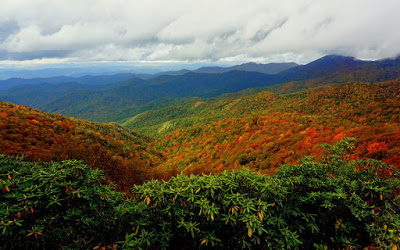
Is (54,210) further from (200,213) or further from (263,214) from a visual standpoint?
(263,214)

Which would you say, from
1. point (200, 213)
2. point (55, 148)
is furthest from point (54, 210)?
point (55, 148)

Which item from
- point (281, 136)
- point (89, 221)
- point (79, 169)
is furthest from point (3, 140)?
point (281, 136)

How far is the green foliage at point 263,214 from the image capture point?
336 cm

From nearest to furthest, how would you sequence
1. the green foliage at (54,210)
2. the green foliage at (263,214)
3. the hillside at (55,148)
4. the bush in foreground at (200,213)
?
the green foliage at (54,210) → the bush in foreground at (200,213) → the green foliage at (263,214) → the hillside at (55,148)

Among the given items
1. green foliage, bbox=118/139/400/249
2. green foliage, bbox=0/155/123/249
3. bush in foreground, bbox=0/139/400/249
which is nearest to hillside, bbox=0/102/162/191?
green foliage, bbox=0/155/123/249

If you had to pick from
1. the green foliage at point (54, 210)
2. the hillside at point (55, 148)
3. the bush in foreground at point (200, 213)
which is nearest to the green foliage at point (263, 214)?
the bush in foreground at point (200, 213)

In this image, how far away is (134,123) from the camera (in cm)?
18038

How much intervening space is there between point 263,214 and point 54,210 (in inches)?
158

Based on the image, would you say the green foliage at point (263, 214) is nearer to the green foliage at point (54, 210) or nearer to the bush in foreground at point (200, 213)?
the bush in foreground at point (200, 213)

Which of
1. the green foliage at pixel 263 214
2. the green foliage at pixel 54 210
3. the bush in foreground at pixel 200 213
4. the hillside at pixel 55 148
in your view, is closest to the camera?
the green foliage at pixel 54 210

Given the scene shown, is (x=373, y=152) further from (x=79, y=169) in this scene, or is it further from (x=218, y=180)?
(x=79, y=169)

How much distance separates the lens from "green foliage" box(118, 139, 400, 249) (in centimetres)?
336

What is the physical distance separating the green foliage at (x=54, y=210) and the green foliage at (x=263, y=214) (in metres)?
0.58

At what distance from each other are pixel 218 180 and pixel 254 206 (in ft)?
3.06
